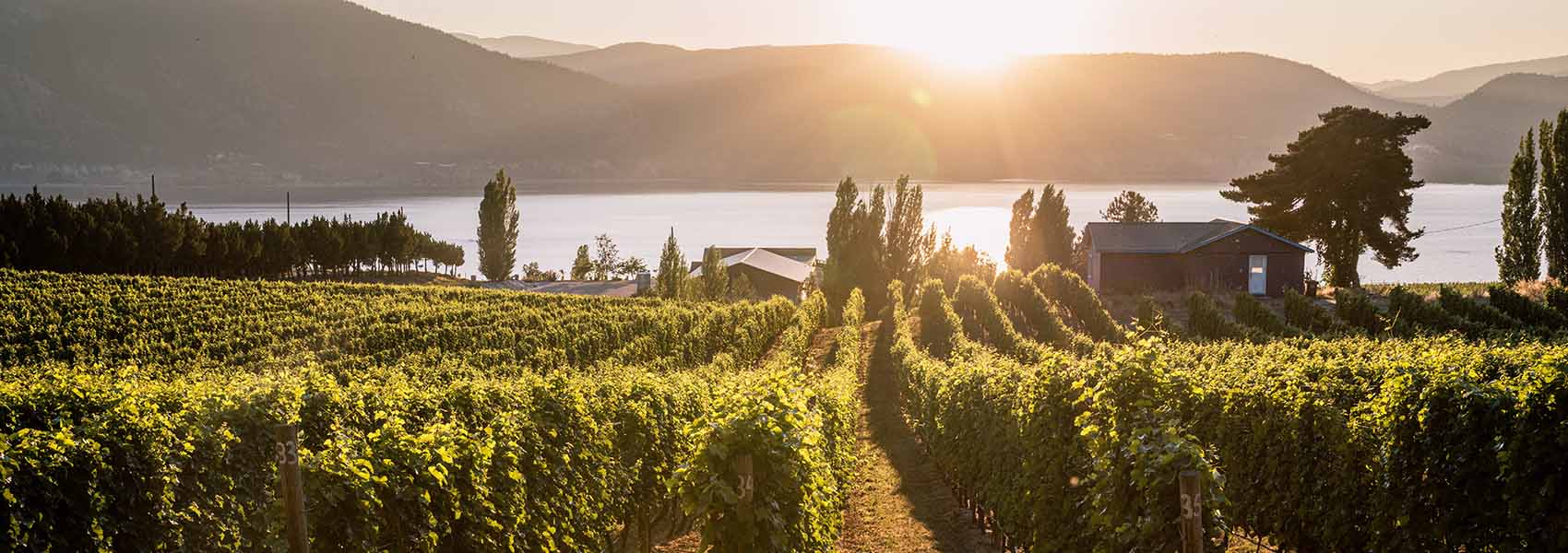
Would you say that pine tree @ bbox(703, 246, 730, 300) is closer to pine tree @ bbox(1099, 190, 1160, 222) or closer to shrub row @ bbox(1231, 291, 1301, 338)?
shrub row @ bbox(1231, 291, 1301, 338)

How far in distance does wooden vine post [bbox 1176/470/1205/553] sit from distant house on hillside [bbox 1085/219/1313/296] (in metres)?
49.0

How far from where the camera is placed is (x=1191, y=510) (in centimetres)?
638

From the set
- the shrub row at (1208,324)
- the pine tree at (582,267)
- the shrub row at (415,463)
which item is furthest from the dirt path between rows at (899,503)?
the pine tree at (582,267)

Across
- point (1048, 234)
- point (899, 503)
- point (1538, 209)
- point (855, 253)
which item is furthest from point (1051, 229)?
point (899, 503)

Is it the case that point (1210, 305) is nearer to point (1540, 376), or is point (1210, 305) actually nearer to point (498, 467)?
point (1540, 376)

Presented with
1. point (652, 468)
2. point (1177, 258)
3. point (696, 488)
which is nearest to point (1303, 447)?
point (696, 488)

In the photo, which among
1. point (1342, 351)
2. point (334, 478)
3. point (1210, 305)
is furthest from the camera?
point (1210, 305)

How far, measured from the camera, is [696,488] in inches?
343

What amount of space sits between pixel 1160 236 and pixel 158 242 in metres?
58.1

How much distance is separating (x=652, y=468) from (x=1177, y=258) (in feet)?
148

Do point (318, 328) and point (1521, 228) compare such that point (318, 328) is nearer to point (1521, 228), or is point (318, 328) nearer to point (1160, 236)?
point (1160, 236)

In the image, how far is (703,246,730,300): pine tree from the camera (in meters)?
69.9

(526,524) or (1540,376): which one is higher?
(1540,376)

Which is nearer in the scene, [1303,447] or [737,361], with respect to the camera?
[1303,447]
